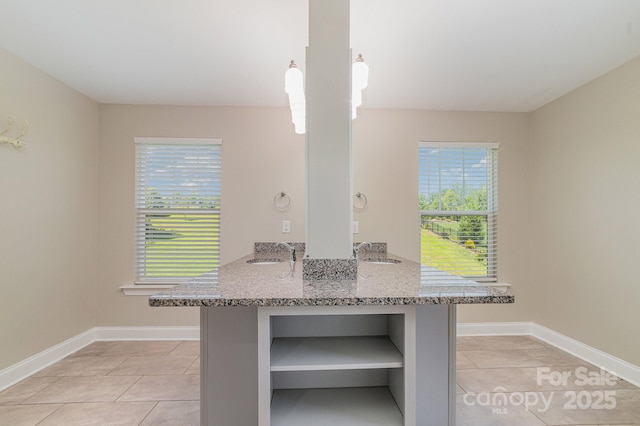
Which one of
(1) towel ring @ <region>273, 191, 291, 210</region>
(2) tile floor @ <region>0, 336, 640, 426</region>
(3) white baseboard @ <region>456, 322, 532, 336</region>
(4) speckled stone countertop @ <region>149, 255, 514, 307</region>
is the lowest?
(2) tile floor @ <region>0, 336, 640, 426</region>

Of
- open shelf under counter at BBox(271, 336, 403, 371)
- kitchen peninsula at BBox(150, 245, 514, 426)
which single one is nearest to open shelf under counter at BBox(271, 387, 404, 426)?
kitchen peninsula at BBox(150, 245, 514, 426)

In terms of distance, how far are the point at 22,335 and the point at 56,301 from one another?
339 millimetres

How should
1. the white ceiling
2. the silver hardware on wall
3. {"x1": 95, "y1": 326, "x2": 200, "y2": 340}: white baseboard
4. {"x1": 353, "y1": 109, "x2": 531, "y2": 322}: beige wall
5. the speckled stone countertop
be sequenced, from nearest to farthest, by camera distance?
1. the speckled stone countertop
2. the white ceiling
3. the silver hardware on wall
4. {"x1": 95, "y1": 326, "x2": 200, "y2": 340}: white baseboard
5. {"x1": 353, "y1": 109, "x2": 531, "y2": 322}: beige wall

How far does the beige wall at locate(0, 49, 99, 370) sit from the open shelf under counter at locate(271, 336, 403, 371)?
218 cm

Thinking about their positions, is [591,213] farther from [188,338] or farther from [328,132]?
[188,338]

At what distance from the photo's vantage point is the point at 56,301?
2539 millimetres

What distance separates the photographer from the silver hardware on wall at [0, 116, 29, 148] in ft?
6.88

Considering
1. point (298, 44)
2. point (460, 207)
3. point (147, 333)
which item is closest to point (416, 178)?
point (460, 207)

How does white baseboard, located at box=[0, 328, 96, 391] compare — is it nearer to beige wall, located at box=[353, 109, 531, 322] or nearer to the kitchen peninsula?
the kitchen peninsula

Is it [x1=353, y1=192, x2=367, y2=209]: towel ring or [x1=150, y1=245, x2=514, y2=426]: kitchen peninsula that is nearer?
[x1=150, y1=245, x2=514, y2=426]: kitchen peninsula

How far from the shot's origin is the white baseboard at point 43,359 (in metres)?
2.13

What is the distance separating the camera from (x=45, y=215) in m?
2.45

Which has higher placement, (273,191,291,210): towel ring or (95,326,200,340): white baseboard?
(273,191,291,210): towel ring

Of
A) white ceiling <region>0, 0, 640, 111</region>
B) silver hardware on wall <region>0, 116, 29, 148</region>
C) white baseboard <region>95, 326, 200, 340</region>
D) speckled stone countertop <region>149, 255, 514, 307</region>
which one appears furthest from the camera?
white baseboard <region>95, 326, 200, 340</region>
